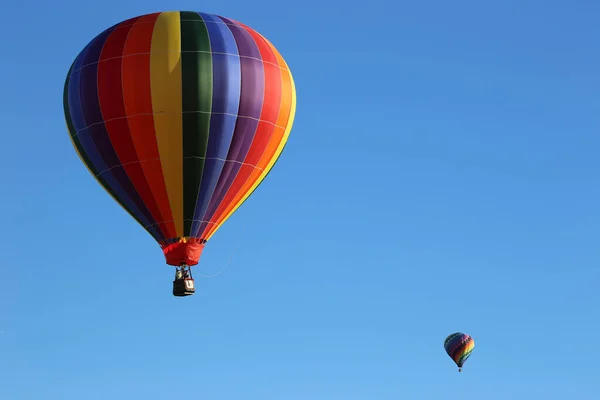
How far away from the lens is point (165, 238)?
4106 cm

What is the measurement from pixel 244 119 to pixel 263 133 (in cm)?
84

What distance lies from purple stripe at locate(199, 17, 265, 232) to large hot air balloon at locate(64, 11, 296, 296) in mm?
27

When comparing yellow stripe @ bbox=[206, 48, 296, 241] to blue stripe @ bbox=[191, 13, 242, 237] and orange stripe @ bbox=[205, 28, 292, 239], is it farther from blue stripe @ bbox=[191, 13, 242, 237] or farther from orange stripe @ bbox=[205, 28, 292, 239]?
blue stripe @ bbox=[191, 13, 242, 237]

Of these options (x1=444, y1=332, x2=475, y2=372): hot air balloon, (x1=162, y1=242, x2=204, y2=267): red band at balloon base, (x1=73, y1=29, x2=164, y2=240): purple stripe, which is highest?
(x1=444, y1=332, x2=475, y2=372): hot air balloon

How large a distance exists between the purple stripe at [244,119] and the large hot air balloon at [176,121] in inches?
1.1

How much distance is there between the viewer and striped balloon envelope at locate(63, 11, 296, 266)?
40.7 m

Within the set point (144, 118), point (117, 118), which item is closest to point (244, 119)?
point (144, 118)

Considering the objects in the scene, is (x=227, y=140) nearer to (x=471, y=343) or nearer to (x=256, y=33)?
(x=256, y=33)

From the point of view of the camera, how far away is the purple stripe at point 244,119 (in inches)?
1617

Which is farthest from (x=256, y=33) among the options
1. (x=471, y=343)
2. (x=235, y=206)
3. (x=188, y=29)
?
(x=471, y=343)

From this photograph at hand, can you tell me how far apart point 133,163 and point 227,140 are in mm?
2647

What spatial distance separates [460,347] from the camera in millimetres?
68750

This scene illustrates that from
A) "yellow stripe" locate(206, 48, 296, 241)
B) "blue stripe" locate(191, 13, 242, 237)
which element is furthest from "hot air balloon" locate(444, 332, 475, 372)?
"blue stripe" locate(191, 13, 242, 237)

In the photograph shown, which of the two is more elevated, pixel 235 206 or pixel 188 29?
pixel 188 29
